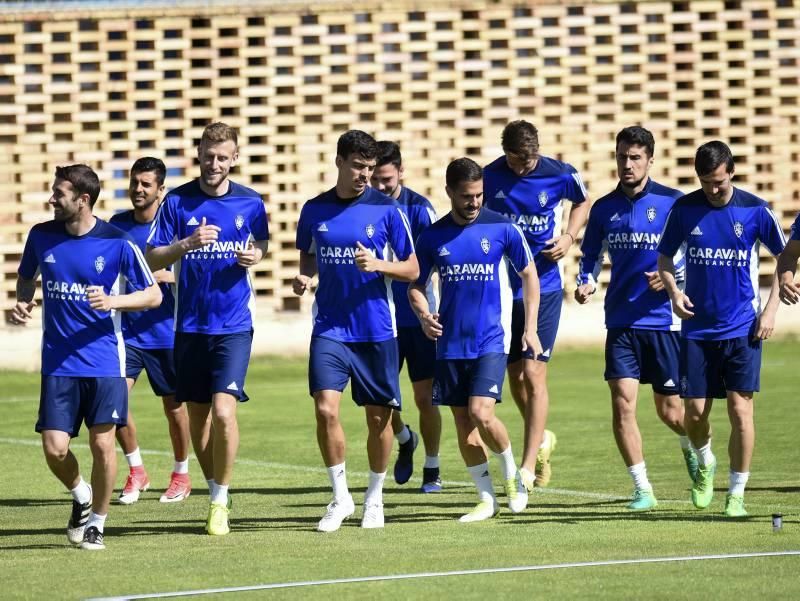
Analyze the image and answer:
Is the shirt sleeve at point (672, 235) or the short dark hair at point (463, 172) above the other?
the short dark hair at point (463, 172)

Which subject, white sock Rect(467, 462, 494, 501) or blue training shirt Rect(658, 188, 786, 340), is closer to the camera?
blue training shirt Rect(658, 188, 786, 340)

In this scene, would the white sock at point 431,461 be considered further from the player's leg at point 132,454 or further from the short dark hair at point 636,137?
the short dark hair at point 636,137

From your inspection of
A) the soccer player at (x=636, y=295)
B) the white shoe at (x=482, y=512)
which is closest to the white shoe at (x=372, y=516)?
the white shoe at (x=482, y=512)

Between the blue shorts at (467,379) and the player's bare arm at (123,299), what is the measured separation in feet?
5.71

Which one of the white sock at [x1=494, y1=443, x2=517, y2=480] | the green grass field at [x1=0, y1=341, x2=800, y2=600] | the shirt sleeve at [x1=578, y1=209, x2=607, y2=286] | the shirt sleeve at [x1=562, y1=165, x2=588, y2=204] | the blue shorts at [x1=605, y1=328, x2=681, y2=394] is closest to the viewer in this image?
the green grass field at [x1=0, y1=341, x2=800, y2=600]

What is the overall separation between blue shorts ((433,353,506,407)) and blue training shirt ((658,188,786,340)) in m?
1.13

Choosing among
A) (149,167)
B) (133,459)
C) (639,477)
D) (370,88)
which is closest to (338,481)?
(639,477)

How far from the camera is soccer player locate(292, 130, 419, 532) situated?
10.0m

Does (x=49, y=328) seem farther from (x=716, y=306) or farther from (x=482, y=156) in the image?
(x=482, y=156)

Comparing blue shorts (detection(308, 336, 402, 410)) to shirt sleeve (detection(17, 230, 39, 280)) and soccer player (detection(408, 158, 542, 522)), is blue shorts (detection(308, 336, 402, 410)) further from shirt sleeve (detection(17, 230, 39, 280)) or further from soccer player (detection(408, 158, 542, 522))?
shirt sleeve (detection(17, 230, 39, 280))

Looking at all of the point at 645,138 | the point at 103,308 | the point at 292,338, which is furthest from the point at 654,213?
the point at 292,338

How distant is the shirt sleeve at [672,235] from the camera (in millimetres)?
10305

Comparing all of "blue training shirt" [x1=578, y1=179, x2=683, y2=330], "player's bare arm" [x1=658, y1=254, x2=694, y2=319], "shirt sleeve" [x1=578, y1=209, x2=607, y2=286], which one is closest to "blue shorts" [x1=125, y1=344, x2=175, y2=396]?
"shirt sleeve" [x1=578, y1=209, x2=607, y2=286]

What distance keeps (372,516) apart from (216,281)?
1.54m
